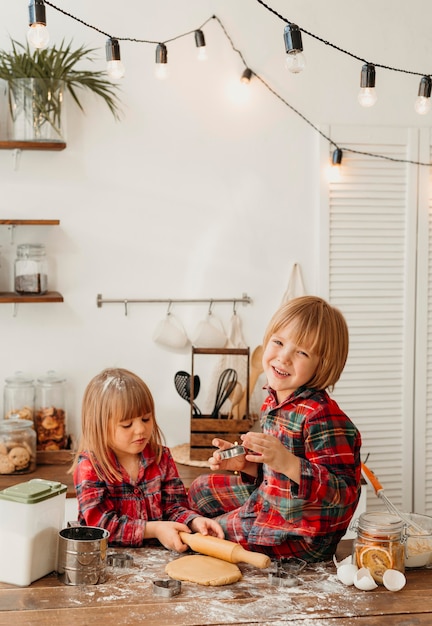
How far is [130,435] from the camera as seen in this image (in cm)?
Answer: 198

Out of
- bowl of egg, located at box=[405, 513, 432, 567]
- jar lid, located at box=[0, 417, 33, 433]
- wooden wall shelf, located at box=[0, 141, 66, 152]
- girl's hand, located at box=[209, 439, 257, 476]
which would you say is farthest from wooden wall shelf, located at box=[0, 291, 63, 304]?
bowl of egg, located at box=[405, 513, 432, 567]

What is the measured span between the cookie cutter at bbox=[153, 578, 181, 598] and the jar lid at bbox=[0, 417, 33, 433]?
1.30 m

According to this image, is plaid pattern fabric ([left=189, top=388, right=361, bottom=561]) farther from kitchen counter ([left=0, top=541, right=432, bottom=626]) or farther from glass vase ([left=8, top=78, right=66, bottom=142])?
glass vase ([left=8, top=78, right=66, bottom=142])

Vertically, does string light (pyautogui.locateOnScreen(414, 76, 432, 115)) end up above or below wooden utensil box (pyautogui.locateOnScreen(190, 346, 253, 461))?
above

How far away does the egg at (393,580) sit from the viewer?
168 cm

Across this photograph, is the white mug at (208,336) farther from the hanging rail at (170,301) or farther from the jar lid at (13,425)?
the jar lid at (13,425)

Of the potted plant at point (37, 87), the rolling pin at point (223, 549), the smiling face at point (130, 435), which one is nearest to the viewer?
the rolling pin at point (223, 549)

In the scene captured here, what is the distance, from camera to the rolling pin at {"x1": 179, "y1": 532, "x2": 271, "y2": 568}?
1745mm

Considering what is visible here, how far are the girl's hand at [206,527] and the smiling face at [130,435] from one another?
22 cm

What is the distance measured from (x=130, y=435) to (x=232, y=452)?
297mm

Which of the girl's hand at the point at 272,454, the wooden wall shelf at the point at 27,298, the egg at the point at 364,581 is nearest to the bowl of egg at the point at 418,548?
the egg at the point at 364,581

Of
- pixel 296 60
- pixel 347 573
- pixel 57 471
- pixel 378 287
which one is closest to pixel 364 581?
pixel 347 573

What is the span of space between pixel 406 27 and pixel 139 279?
148cm

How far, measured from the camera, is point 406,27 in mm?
3367
